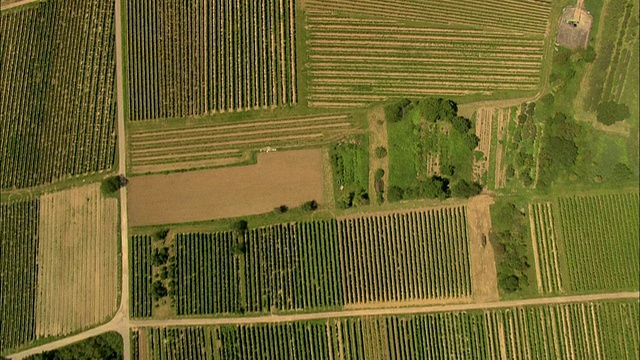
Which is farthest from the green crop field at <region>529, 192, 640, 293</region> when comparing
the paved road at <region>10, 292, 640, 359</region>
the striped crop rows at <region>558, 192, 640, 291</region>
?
the paved road at <region>10, 292, 640, 359</region>

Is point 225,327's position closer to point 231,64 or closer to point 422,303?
point 422,303

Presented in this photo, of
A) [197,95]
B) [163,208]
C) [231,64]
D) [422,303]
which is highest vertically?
[231,64]

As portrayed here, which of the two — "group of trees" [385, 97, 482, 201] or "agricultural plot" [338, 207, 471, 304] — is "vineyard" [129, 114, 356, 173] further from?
"agricultural plot" [338, 207, 471, 304]

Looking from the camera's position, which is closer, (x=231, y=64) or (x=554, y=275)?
(x=554, y=275)

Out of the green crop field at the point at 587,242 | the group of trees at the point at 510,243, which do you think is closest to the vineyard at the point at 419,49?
the group of trees at the point at 510,243

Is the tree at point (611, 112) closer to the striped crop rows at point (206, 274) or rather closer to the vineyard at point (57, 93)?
the striped crop rows at point (206, 274)

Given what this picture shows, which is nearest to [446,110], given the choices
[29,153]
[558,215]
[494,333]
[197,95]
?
[558,215]

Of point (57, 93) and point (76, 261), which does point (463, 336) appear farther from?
point (57, 93)
